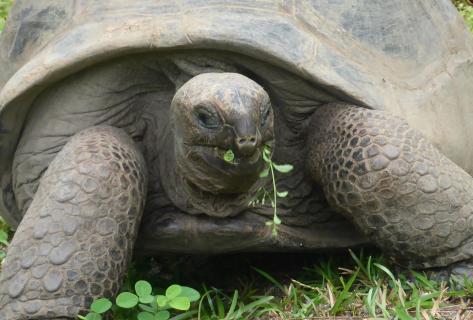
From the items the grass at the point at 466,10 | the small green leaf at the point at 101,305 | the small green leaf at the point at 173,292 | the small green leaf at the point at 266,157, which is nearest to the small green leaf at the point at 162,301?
the small green leaf at the point at 173,292

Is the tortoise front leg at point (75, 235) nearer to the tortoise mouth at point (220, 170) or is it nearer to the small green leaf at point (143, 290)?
the small green leaf at point (143, 290)

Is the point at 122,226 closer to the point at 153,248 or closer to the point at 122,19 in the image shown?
the point at 153,248

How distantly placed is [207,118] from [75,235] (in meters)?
0.60

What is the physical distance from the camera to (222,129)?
2.64 m

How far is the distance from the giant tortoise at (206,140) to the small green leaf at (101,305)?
5cm

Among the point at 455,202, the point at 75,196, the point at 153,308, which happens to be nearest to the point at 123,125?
the point at 75,196

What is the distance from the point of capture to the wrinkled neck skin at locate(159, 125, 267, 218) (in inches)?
116

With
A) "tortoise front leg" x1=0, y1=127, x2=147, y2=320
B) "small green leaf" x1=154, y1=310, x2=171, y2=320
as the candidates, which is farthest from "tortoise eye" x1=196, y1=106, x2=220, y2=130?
"small green leaf" x1=154, y1=310, x2=171, y2=320

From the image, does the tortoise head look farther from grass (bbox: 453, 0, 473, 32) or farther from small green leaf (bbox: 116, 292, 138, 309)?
grass (bbox: 453, 0, 473, 32)

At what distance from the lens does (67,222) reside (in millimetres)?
2949

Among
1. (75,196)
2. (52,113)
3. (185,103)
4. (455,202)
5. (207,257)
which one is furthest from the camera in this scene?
(207,257)

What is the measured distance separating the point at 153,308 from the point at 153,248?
0.59 metres

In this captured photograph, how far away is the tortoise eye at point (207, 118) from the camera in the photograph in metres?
2.66

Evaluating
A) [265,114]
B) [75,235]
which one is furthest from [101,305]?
[265,114]
